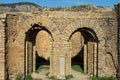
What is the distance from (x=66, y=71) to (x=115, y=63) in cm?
264

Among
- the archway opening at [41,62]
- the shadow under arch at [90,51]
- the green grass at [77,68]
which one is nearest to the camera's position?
the shadow under arch at [90,51]

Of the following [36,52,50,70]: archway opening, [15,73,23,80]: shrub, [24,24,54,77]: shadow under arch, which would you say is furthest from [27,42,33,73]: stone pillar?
[36,52,50,70]: archway opening

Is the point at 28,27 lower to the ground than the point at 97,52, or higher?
higher

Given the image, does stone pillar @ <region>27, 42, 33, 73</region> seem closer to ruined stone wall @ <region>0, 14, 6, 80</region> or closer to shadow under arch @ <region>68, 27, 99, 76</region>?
shadow under arch @ <region>68, 27, 99, 76</region>

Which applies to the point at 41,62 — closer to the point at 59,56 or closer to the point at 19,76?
the point at 59,56

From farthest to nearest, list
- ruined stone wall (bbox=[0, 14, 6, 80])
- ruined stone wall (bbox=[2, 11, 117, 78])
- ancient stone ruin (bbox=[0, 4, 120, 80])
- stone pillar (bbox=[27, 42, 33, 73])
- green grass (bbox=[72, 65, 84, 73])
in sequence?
green grass (bbox=[72, 65, 84, 73])
stone pillar (bbox=[27, 42, 33, 73])
ruined stone wall (bbox=[2, 11, 117, 78])
ancient stone ruin (bbox=[0, 4, 120, 80])
ruined stone wall (bbox=[0, 14, 6, 80])

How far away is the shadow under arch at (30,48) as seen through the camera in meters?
13.5

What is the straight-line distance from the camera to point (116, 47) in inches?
527

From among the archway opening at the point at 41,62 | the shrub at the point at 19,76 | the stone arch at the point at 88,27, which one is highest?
the stone arch at the point at 88,27

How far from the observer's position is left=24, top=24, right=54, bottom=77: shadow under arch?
13.5 meters

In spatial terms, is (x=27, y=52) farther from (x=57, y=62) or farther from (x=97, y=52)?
(x=97, y=52)

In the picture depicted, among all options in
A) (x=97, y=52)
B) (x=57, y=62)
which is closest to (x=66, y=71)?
(x=57, y=62)

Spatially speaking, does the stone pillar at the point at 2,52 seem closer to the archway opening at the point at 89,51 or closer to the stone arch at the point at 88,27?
the stone arch at the point at 88,27

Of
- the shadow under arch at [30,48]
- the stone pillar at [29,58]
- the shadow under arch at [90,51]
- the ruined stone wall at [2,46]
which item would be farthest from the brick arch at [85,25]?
the ruined stone wall at [2,46]
